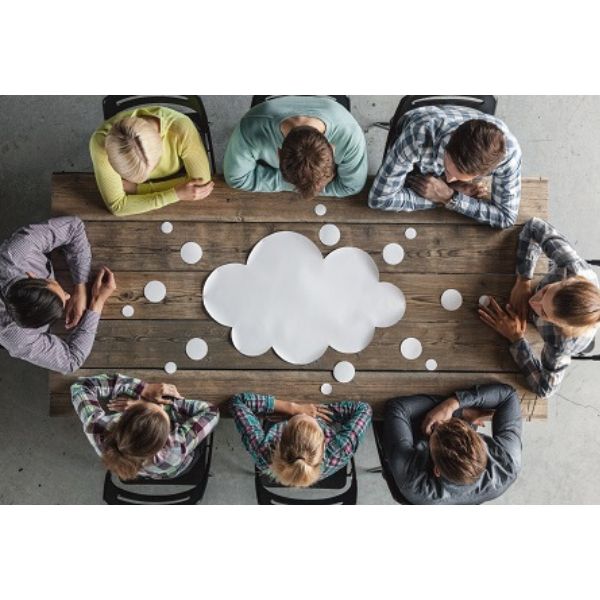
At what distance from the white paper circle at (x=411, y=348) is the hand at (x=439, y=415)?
24cm

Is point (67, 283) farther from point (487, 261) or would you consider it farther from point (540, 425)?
point (540, 425)

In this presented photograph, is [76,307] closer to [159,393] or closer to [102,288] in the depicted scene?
[102,288]

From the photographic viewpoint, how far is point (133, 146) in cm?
199

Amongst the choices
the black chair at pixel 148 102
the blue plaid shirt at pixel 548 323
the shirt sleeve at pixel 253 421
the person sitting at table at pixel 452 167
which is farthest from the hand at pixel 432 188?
the shirt sleeve at pixel 253 421

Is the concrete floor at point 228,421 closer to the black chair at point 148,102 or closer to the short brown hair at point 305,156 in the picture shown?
the black chair at point 148,102

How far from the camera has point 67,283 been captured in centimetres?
237

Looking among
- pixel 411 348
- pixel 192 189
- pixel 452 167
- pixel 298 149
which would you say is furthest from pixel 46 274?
pixel 452 167

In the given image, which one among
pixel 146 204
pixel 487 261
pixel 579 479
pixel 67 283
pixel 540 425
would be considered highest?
pixel 146 204

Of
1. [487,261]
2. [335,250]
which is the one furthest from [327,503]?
[487,261]

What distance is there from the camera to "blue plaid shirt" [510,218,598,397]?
2230mm

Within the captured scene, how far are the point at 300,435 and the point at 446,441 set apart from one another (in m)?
0.55

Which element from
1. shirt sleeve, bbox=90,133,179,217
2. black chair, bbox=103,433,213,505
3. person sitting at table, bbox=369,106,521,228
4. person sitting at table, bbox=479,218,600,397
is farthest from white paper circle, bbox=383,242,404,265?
black chair, bbox=103,433,213,505

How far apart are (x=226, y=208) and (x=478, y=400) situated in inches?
53.5

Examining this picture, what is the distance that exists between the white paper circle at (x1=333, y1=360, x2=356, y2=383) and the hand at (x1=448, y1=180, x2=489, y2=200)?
0.90 metres
